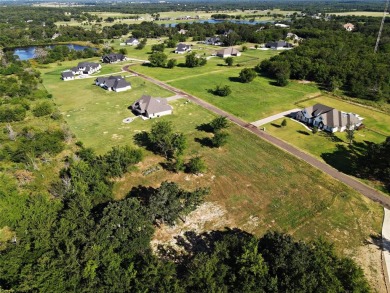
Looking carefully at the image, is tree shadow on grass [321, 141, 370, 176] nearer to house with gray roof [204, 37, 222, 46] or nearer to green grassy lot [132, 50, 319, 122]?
green grassy lot [132, 50, 319, 122]

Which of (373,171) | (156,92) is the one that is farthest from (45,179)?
(373,171)

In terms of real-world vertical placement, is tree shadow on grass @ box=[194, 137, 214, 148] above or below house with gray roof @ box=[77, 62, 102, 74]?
below

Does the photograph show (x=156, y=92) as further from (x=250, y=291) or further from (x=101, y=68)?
(x=250, y=291)

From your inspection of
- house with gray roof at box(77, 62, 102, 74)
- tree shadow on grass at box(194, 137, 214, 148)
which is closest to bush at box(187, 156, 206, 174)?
tree shadow on grass at box(194, 137, 214, 148)

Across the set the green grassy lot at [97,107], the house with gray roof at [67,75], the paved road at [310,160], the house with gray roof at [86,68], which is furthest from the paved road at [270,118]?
the house with gray roof at [86,68]

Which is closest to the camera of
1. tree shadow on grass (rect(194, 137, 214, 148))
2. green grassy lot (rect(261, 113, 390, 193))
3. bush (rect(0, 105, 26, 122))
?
green grassy lot (rect(261, 113, 390, 193))

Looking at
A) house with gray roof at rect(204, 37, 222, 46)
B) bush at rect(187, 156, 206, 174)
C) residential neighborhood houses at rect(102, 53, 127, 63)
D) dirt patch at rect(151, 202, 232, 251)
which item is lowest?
dirt patch at rect(151, 202, 232, 251)

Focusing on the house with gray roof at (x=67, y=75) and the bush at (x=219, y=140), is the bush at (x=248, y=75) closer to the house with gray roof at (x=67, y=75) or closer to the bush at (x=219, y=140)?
the bush at (x=219, y=140)
